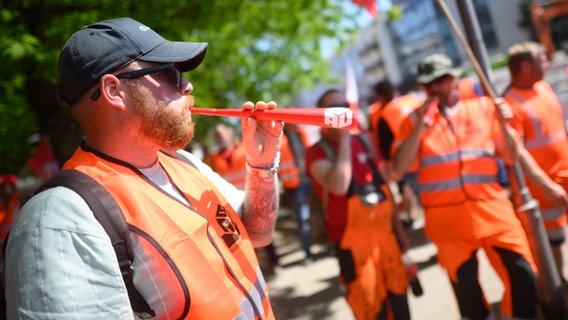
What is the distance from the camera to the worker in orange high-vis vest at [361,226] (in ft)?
9.72

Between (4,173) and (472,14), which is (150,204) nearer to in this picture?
(472,14)

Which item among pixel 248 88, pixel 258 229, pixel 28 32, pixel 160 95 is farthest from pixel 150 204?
pixel 248 88

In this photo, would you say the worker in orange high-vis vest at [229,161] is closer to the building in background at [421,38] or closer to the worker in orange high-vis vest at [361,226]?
the worker in orange high-vis vest at [361,226]

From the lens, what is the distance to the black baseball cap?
1.34 m

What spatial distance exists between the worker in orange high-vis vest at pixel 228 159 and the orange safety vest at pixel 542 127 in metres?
3.48

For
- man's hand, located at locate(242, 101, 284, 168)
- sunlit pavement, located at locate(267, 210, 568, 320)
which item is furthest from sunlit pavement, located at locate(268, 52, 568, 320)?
man's hand, located at locate(242, 101, 284, 168)

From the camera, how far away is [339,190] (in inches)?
117

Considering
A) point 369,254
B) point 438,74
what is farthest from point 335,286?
point 438,74

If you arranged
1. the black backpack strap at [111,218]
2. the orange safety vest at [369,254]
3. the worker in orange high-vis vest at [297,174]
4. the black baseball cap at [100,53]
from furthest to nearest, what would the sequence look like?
the worker in orange high-vis vest at [297,174], the orange safety vest at [369,254], the black baseball cap at [100,53], the black backpack strap at [111,218]

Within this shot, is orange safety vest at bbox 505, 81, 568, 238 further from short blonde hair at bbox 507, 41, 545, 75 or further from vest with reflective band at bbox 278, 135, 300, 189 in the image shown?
vest with reflective band at bbox 278, 135, 300, 189

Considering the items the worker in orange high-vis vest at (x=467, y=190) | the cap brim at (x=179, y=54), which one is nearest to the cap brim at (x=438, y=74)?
the worker in orange high-vis vest at (x=467, y=190)

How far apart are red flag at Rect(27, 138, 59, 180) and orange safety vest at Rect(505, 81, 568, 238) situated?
4531 mm

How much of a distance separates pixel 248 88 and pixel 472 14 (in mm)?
6588

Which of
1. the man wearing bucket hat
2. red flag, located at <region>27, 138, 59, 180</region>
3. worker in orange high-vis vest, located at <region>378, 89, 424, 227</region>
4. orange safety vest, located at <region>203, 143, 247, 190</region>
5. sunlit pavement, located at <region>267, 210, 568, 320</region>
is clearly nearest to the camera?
the man wearing bucket hat
